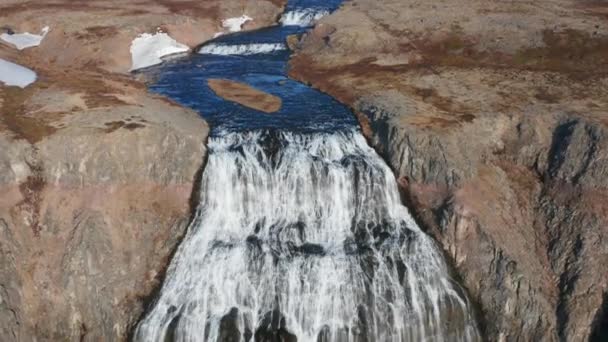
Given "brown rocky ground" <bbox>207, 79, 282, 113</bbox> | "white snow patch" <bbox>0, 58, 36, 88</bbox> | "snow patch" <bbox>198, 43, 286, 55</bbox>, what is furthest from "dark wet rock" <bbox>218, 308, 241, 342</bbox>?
"snow patch" <bbox>198, 43, 286, 55</bbox>

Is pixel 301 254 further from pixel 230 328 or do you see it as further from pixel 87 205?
pixel 87 205

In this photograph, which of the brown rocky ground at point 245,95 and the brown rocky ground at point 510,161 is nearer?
the brown rocky ground at point 510,161

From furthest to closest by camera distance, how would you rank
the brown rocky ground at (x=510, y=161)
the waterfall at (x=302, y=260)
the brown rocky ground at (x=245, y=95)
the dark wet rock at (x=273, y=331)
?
1. the brown rocky ground at (x=245, y=95)
2. the brown rocky ground at (x=510, y=161)
3. the waterfall at (x=302, y=260)
4. the dark wet rock at (x=273, y=331)

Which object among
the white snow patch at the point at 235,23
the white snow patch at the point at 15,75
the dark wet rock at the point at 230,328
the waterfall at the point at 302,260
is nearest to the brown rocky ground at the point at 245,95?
the waterfall at the point at 302,260

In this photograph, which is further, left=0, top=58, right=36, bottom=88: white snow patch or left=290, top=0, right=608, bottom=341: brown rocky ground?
left=0, top=58, right=36, bottom=88: white snow patch

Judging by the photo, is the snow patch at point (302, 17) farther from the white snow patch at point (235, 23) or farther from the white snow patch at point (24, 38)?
the white snow patch at point (24, 38)

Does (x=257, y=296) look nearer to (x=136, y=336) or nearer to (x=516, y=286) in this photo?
(x=136, y=336)

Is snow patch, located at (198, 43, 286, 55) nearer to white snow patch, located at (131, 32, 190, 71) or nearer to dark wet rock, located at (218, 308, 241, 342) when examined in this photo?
white snow patch, located at (131, 32, 190, 71)

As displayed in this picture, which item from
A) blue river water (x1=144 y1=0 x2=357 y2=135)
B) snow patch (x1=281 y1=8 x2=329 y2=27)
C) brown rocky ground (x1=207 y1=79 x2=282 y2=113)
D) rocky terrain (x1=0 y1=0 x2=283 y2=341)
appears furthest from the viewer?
snow patch (x1=281 y1=8 x2=329 y2=27)
